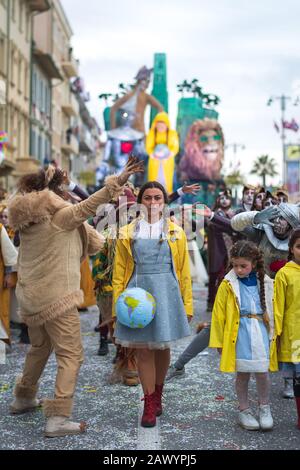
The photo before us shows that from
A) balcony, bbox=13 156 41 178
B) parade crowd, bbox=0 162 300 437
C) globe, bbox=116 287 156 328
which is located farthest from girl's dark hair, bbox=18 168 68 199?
balcony, bbox=13 156 41 178

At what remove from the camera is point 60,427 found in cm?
433

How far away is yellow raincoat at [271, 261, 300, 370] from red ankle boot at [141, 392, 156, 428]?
2.88ft

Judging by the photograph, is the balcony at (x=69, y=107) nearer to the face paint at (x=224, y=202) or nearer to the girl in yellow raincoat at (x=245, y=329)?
the face paint at (x=224, y=202)

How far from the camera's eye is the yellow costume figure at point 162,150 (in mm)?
25547

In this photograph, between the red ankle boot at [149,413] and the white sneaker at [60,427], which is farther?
the red ankle boot at [149,413]

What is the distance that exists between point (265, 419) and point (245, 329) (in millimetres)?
615

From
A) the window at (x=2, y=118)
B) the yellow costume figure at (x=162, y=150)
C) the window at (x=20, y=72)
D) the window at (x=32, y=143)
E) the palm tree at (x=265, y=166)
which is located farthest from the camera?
the palm tree at (x=265, y=166)

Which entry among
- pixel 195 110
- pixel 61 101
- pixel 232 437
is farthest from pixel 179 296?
pixel 61 101

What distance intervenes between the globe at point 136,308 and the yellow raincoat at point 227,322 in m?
0.47

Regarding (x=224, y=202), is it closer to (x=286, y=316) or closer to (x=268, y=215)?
(x=268, y=215)

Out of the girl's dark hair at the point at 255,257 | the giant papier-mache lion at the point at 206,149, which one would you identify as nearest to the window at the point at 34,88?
the giant papier-mache lion at the point at 206,149

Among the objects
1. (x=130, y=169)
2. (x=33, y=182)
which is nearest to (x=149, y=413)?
(x=130, y=169)

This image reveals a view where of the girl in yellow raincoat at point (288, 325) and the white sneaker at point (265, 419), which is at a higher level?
the girl in yellow raincoat at point (288, 325)
